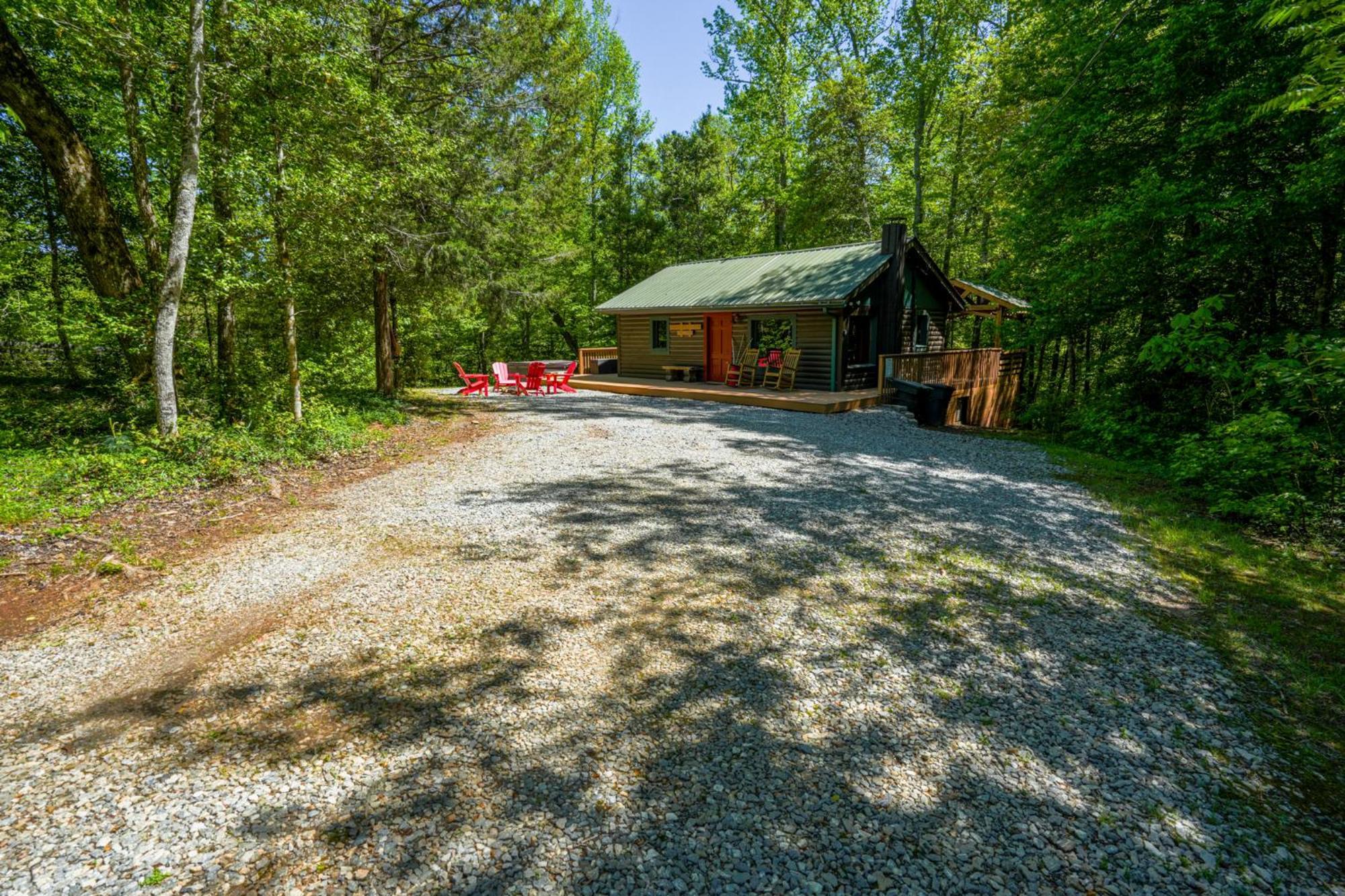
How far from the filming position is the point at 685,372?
1727 centimetres

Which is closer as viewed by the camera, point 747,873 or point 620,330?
point 747,873

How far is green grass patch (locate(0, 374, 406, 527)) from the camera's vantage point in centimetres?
591

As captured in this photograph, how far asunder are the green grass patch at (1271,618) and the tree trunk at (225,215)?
35.3ft

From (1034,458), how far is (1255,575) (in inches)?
166

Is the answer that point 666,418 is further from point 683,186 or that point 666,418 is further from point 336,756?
point 683,186

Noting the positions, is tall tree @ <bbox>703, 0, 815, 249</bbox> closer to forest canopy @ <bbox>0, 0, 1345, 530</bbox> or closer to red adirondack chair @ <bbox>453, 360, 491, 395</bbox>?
forest canopy @ <bbox>0, 0, 1345, 530</bbox>

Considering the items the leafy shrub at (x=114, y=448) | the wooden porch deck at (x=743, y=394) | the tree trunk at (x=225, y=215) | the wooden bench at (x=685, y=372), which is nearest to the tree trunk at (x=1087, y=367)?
the wooden porch deck at (x=743, y=394)

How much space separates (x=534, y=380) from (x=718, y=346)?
18.0ft

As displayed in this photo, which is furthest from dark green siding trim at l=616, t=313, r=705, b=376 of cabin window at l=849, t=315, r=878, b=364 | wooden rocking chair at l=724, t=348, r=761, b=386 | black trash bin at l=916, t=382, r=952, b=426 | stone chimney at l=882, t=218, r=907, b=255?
black trash bin at l=916, t=382, r=952, b=426

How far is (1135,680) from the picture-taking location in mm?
3400

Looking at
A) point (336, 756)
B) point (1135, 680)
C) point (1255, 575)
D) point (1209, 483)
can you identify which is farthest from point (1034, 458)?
point (336, 756)

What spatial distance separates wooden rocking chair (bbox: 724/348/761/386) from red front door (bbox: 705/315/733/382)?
387 millimetres

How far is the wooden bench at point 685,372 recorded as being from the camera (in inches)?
680

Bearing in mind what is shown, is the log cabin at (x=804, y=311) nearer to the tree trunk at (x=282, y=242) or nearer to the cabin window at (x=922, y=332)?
the cabin window at (x=922, y=332)
